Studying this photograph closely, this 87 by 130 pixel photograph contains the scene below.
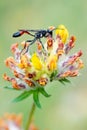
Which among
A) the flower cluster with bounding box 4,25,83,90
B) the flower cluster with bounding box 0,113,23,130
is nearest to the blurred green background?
the flower cluster with bounding box 0,113,23,130

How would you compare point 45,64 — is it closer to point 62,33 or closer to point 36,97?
point 62,33

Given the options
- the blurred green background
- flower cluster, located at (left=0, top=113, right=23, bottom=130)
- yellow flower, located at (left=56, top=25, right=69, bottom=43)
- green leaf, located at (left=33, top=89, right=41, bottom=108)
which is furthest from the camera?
the blurred green background

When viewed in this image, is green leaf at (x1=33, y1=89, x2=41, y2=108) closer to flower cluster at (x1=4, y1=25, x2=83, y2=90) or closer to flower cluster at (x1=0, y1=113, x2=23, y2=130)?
flower cluster at (x1=4, y1=25, x2=83, y2=90)

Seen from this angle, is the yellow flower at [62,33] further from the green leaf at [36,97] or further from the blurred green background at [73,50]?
the blurred green background at [73,50]

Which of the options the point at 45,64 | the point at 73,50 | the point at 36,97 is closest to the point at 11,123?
the point at 45,64

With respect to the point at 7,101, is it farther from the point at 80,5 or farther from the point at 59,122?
the point at 80,5

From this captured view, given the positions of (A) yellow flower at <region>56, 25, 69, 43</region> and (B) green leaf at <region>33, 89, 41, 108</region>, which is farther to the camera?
(A) yellow flower at <region>56, 25, 69, 43</region>

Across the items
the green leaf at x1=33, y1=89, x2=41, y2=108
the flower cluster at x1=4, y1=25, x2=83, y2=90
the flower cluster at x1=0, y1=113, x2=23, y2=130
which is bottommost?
the flower cluster at x1=0, y1=113, x2=23, y2=130

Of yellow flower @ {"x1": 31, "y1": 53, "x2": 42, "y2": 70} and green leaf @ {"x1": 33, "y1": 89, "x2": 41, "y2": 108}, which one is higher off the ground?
yellow flower @ {"x1": 31, "y1": 53, "x2": 42, "y2": 70}
